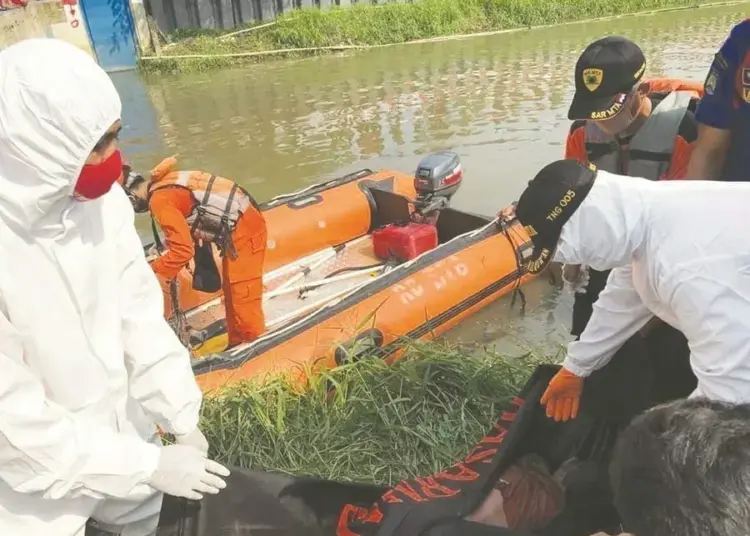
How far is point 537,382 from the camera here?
2.13 m

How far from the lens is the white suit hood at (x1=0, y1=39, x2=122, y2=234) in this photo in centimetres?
131

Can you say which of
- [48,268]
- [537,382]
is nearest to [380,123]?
[537,382]

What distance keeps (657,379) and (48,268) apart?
1645 millimetres

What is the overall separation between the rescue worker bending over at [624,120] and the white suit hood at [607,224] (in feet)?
3.34

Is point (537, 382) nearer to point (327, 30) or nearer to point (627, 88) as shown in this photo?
point (627, 88)

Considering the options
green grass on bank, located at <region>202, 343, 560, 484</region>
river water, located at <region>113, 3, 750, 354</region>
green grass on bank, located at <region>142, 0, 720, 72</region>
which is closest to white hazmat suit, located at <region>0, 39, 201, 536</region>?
green grass on bank, located at <region>202, 343, 560, 484</region>

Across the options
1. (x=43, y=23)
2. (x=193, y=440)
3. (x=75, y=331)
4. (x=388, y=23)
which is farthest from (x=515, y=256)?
(x=388, y=23)

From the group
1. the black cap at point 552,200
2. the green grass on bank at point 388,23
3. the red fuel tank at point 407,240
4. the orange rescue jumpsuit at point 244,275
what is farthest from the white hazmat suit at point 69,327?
the green grass on bank at point 388,23

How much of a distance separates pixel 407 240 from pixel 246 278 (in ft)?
4.32

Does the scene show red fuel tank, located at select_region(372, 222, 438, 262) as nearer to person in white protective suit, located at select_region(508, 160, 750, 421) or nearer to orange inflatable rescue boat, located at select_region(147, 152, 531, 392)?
orange inflatable rescue boat, located at select_region(147, 152, 531, 392)

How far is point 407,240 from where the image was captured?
15.6ft

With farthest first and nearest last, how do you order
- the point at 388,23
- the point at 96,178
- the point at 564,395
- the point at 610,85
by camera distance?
1. the point at 388,23
2. the point at 610,85
3. the point at 564,395
4. the point at 96,178

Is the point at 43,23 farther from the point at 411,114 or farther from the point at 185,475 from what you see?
the point at 185,475

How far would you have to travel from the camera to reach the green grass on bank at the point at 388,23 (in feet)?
45.9
